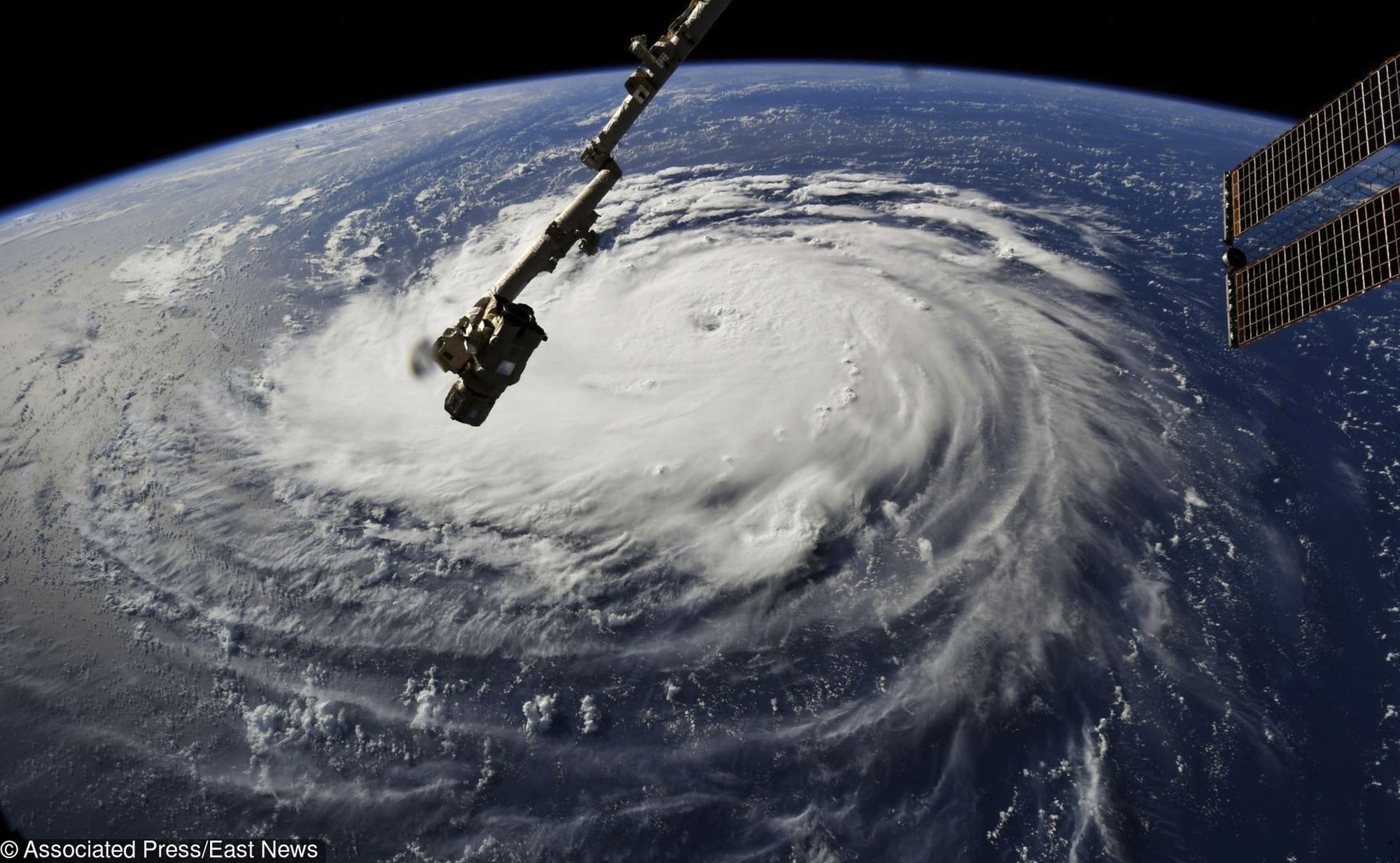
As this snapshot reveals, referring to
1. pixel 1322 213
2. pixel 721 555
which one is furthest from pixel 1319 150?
pixel 721 555

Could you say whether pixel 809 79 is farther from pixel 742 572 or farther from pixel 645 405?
pixel 742 572

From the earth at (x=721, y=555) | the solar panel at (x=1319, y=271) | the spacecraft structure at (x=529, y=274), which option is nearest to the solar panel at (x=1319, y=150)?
the solar panel at (x=1319, y=271)

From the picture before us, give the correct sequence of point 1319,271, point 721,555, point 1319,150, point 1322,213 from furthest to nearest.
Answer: point 721,555
point 1319,150
point 1319,271
point 1322,213

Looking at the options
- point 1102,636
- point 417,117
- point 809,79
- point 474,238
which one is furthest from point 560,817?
point 809,79

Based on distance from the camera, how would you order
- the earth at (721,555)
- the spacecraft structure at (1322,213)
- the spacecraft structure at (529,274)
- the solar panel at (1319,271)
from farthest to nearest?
the earth at (721,555) → the spacecraft structure at (1322,213) → the solar panel at (1319,271) → the spacecraft structure at (529,274)

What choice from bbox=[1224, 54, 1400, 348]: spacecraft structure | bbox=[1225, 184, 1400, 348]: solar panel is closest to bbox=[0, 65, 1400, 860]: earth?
bbox=[1225, 184, 1400, 348]: solar panel

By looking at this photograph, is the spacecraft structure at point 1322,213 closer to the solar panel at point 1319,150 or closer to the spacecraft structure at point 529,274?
the solar panel at point 1319,150

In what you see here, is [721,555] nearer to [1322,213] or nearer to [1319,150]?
[1322,213]
